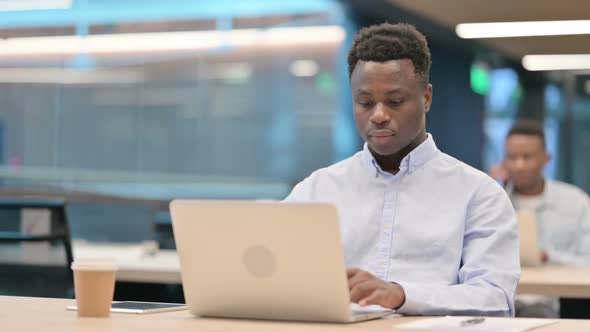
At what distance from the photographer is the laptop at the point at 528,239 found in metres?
4.32

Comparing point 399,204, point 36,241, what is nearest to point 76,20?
point 36,241

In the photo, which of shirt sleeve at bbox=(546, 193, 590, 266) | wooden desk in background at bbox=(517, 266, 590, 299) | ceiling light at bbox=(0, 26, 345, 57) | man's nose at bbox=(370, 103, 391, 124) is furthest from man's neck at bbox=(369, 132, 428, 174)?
ceiling light at bbox=(0, 26, 345, 57)

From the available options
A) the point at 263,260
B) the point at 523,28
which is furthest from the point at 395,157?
the point at 523,28

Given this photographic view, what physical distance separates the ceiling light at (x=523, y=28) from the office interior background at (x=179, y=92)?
1.15ft

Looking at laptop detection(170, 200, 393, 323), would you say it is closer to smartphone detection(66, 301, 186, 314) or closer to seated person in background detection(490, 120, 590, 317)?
smartphone detection(66, 301, 186, 314)

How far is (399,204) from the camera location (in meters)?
2.45

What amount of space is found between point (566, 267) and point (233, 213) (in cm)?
286

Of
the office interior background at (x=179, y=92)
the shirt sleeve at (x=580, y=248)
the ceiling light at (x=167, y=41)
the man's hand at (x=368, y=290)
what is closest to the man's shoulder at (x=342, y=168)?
the man's hand at (x=368, y=290)

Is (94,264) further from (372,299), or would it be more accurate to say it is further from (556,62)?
(556,62)

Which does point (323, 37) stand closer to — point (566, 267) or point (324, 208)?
point (566, 267)

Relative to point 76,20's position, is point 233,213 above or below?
below

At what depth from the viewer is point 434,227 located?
2.39m

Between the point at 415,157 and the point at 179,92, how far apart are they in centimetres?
658

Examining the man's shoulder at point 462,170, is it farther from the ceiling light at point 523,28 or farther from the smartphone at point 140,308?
the ceiling light at point 523,28
